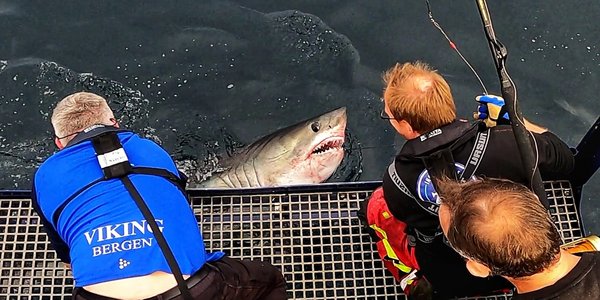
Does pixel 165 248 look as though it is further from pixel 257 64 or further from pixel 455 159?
pixel 257 64

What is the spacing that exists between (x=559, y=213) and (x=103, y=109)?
2.78 metres

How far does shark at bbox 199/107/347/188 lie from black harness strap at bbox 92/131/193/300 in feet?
6.47

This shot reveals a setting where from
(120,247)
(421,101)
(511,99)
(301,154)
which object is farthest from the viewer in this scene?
(301,154)

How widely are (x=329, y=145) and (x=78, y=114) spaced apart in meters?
2.21

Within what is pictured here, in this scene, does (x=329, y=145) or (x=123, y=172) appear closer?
(x=123, y=172)

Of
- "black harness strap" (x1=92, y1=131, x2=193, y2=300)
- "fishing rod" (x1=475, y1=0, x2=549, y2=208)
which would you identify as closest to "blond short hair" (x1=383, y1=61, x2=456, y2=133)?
"fishing rod" (x1=475, y1=0, x2=549, y2=208)

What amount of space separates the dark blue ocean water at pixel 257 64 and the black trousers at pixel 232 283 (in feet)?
6.45

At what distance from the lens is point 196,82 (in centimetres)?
556

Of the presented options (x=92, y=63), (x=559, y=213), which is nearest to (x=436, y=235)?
(x=559, y=213)

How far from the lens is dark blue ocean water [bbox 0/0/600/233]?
5.29m

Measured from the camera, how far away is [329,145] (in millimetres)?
4805

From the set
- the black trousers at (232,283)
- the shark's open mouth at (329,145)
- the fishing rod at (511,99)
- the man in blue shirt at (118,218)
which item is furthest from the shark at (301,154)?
the fishing rod at (511,99)

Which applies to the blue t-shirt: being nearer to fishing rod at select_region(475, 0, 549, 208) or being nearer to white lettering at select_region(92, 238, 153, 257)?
white lettering at select_region(92, 238, 153, 257)

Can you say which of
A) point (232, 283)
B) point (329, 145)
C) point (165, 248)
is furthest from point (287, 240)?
point (165, 248)
